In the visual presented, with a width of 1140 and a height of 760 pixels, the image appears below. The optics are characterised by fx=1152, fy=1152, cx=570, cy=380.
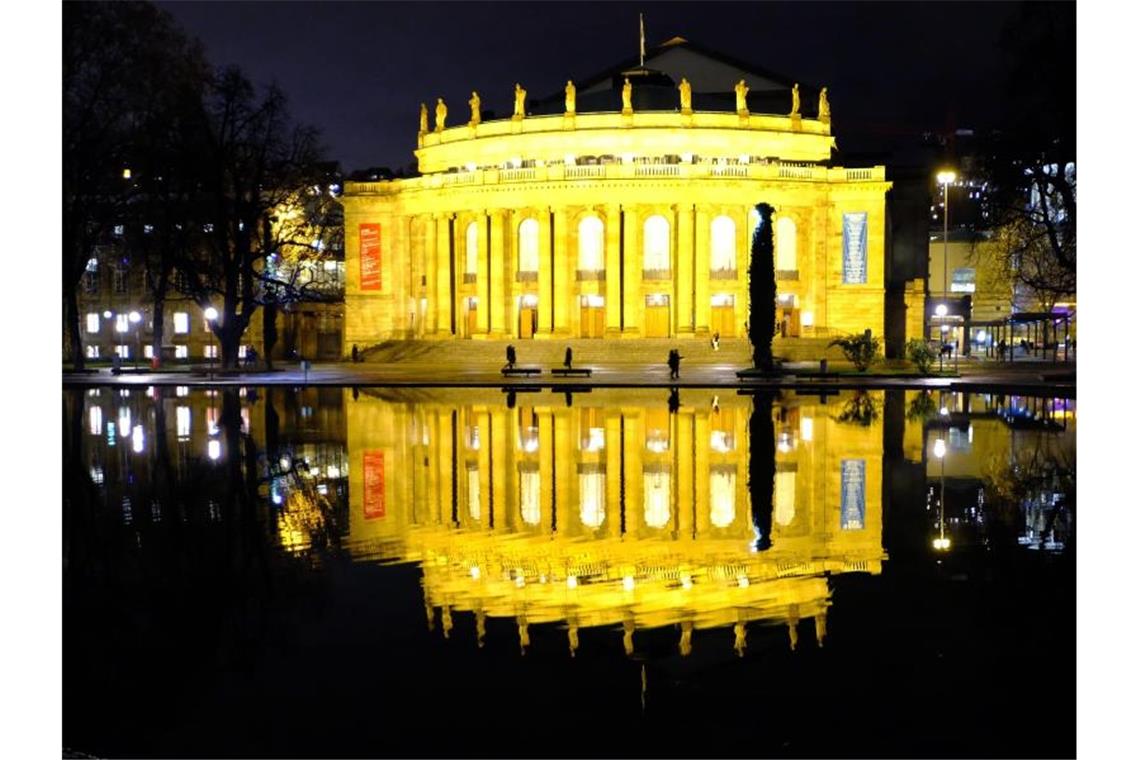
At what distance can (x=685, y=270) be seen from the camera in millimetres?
82062

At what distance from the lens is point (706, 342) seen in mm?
74500

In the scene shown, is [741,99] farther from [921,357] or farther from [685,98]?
[921,357]

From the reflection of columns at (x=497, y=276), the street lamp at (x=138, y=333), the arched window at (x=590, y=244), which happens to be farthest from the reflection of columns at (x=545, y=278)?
the street lamp at (x=138, y=333)

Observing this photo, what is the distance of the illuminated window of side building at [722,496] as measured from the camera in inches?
593

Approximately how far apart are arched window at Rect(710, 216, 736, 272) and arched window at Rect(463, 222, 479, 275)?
1795 centimetres

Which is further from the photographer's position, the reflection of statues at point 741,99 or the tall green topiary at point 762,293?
the reflection of statues at point 741,99

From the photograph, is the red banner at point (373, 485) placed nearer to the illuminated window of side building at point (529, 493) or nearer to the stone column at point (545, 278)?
the illuminated window of side building at point (529, 493)

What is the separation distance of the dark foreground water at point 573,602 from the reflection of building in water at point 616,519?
65 millimetres

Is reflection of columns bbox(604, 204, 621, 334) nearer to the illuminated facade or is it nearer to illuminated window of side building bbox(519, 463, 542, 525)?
the illuminated facade

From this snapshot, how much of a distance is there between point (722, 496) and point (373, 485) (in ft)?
18.8

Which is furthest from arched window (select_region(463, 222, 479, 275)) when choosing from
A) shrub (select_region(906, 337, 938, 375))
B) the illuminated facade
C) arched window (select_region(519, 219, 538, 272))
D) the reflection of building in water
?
the reflection of building in water

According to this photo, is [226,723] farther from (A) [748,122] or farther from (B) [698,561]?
(A) [748,122]

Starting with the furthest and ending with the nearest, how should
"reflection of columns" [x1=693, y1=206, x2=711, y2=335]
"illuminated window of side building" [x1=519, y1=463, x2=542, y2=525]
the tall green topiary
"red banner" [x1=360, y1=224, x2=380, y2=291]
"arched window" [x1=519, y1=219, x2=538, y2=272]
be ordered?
"red banner" [x1=360, y1=224, x2=380, y2=291]
"arched window" [x1=519, y1=219, x2=538, y2=272]
"reflection of columns" [x1=693, y1=206, x2=711, y2=335]
the tall green topiary
"illuminated window of side building" [x1=519, y1=463, x2=542, y2=525]

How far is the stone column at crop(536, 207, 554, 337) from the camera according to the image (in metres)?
83.1
